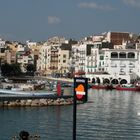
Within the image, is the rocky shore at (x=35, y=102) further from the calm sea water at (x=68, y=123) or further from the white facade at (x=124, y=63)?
the white facade at (x=124, y=63)

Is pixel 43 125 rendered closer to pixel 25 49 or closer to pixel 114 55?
pixel 114 55

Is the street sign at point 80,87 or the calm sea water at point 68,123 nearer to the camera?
the street sign at point 80,87

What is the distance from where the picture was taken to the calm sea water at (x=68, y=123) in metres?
24.6

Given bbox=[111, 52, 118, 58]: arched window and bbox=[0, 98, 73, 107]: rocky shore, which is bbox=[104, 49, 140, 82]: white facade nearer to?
bbox=[111, 52, 118, 58]: arched window

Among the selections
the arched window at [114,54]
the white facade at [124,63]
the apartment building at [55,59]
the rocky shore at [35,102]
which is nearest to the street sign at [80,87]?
the rocky shore at [35,102]

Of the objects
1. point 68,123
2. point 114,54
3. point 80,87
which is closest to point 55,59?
point 114,54

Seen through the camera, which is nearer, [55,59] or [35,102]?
[35,102]

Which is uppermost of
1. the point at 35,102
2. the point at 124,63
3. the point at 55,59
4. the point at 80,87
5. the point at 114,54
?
the point at 55,59

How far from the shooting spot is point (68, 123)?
1167 inches

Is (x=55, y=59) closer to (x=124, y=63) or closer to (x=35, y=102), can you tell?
(x=124, y=63)

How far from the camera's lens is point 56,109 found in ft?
128

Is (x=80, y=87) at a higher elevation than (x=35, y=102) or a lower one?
higher

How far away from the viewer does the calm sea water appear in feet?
80.8

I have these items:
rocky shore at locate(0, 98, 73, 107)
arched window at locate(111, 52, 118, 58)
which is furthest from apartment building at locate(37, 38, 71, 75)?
rocky shore at locate(0, 98, 73, 107)
